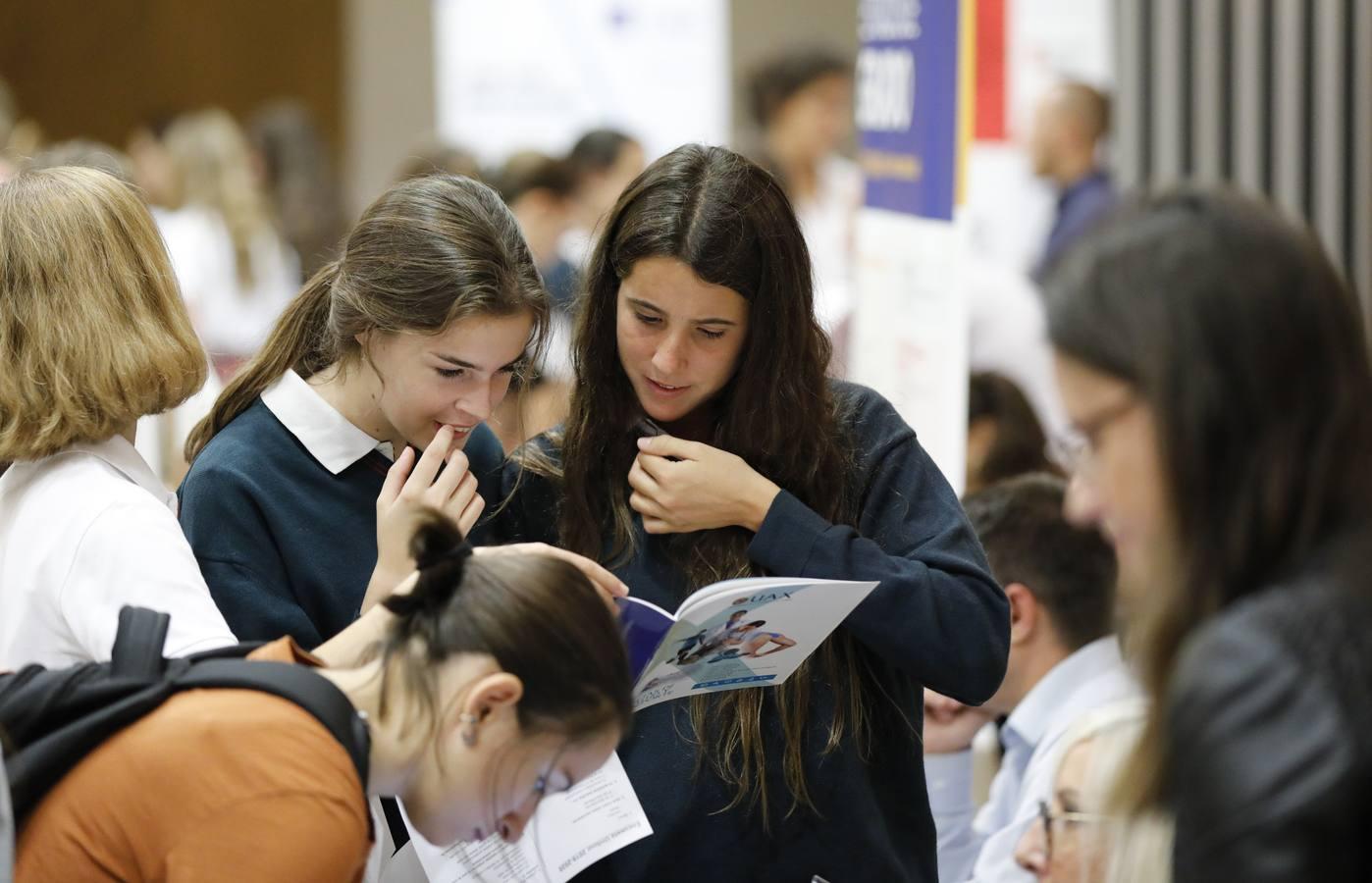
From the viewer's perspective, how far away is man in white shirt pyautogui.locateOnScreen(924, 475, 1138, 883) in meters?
2.56

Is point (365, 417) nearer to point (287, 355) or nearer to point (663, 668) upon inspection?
point (287, 355)

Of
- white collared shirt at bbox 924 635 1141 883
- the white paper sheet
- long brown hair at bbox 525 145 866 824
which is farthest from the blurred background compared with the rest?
the white paper sheet

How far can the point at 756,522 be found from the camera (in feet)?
6.40

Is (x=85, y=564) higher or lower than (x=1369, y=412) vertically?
lower

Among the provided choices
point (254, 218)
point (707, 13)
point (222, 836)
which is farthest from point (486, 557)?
point (707, 13)

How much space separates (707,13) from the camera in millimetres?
7141

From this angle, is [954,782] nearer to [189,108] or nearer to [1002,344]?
[1002,344]

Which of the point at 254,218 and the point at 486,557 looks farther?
the point at 254,218

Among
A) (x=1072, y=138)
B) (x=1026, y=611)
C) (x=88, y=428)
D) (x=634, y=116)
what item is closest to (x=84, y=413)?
(x=88, y=428)

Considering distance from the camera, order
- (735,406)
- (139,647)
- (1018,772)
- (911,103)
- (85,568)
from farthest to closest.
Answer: (911,103) < (1018,772) < (735,406) < (85,568) < (139,647)

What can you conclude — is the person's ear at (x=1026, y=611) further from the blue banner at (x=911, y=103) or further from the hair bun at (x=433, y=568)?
the hair bun at (x=433, y=568)

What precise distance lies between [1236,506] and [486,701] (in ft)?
2.42

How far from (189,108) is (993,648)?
8.05 metres

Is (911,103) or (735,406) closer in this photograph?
(735,406)
